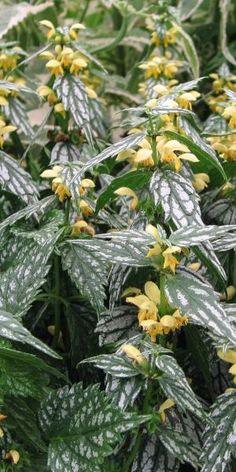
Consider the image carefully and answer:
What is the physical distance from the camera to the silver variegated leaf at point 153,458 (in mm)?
1048

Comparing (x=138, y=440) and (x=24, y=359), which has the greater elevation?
(x=24, y=359)

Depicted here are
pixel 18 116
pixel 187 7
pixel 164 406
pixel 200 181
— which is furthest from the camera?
pixel 187 7

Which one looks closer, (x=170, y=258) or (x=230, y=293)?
(x=170, y=258)

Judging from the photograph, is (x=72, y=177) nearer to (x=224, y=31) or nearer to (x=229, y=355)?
(x=229, y=355)

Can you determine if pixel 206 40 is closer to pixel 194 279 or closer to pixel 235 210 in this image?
pixel 235 210

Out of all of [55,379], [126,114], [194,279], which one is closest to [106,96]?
[126,114]

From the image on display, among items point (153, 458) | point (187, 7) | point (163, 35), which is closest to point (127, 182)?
point (153, 458)

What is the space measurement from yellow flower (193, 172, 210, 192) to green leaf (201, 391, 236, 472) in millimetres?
362

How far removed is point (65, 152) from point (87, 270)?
0.37 m

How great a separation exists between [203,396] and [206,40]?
53.0 inches

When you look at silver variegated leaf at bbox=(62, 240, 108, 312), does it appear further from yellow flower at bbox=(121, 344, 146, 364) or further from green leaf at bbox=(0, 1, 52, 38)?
green leaf at bbox=(0, 1, 52, 38)

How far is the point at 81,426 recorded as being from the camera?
1054mm

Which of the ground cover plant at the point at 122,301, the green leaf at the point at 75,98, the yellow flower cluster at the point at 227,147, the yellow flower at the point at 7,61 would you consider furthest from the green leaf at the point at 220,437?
the yellow flower at the point at 7,61

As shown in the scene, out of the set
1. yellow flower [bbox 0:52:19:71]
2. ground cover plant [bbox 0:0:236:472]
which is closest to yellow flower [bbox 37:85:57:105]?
ground cover plant [bbox 0:0:236:472]
